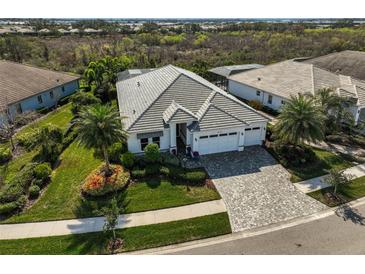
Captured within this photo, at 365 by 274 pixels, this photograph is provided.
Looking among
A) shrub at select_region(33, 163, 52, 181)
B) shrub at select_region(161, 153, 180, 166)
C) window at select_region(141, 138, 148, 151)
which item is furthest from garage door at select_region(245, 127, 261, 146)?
shrub at select_region(33, 163, 52, 181)

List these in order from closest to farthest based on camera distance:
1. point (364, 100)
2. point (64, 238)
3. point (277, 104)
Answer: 1. point (64, 238)
2. point (364, 100)
3. point (277, 104)

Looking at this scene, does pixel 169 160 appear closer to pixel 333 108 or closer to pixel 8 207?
pixel 8 207

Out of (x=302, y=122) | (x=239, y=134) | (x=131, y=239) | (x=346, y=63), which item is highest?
(x=346, y=63)

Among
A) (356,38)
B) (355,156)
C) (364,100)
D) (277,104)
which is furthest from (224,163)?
(356,38)

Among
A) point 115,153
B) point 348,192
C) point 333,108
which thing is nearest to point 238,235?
point 348,192

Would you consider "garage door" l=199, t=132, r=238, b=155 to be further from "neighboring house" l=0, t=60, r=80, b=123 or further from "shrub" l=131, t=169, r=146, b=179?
"neighboring house" l=0, t=60, r=80, b=123

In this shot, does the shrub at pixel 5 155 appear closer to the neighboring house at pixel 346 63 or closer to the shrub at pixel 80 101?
the shrub at pixel 80 101

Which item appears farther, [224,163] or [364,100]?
[364,100]

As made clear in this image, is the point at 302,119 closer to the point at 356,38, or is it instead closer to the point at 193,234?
the point at 193,234
